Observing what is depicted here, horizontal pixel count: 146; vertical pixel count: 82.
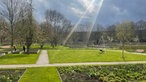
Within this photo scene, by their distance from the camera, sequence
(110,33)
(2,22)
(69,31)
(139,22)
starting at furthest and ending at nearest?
(139,22), (110,33), (69,31), (2,22)

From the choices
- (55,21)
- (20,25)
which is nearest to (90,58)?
(20,25)

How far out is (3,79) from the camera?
40.6 ft

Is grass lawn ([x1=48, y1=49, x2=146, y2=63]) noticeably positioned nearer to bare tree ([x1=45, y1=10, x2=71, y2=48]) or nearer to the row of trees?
the row of trees

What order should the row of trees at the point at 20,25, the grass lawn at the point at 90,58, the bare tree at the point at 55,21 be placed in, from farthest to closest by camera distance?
the bare tree at the point at 55,21 → the row of trees at the point at 20,25 → the grass lawn at the point at 90,58

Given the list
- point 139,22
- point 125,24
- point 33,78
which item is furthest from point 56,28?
point 33,78

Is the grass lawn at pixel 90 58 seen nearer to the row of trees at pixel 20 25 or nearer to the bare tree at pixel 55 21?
the row of trees at pixel 20 25

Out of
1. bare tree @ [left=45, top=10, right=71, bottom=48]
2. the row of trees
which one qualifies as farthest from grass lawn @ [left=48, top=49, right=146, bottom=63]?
bare tree @ [left=45, top=10, right=71, bottom=48]

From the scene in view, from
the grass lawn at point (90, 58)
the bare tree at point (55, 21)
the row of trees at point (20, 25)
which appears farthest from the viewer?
the bare tree at point (55, 21)

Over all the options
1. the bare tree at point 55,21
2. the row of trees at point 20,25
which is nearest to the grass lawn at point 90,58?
the row of trees at point 20,25

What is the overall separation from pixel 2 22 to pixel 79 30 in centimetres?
6242

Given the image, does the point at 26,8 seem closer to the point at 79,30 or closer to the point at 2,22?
the point at 2,22

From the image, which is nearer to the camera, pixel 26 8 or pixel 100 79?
pixel 100 79

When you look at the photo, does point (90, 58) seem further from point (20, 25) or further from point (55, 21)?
point (55, 21)

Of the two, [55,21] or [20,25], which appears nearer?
[20,25]
